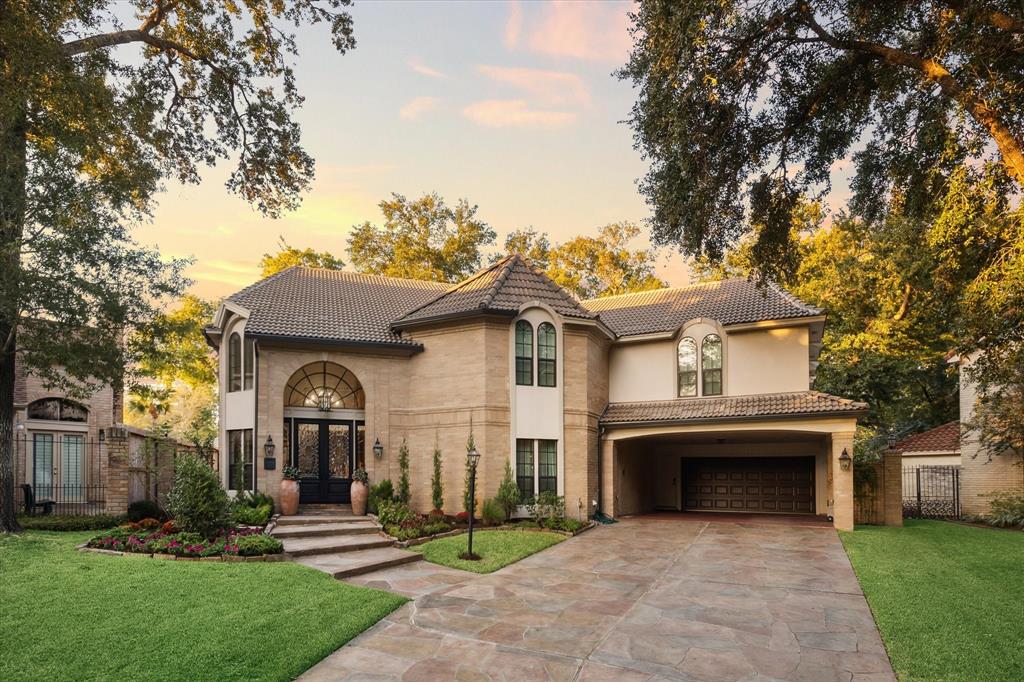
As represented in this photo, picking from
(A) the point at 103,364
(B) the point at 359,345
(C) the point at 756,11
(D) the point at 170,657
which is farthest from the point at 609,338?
(D) the point at 170,657

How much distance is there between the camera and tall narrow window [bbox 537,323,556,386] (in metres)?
17.4

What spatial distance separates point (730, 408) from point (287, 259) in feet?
80.3

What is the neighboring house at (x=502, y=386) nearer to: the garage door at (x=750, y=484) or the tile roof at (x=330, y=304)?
the tile roof at (x=330, y=304)

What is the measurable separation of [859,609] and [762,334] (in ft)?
34.0

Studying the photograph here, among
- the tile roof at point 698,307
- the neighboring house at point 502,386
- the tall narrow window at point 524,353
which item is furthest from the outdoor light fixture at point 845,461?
the tall narrow window at point 524,353

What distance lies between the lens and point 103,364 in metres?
13.6

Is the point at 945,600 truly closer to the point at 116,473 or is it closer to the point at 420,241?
the point at 116,473

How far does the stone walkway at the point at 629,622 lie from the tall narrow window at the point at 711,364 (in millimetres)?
6248

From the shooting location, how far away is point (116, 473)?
51.5 ft

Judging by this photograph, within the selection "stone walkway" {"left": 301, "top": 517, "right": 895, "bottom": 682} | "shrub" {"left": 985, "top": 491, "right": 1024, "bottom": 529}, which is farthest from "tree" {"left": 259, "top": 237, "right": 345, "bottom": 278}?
"shrub" {"left": 985, "top": 491, "right": 1024, "bottom": 529}

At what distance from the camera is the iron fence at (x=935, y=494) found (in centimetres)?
2062

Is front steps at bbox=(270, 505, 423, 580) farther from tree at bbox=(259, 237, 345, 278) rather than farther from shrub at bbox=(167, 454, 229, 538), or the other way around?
tree at bbox=(259, 237, 345, 278)

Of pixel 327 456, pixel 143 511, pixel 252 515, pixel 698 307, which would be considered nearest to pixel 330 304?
pixel 327 456

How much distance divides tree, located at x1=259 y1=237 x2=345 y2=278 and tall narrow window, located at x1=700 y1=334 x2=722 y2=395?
71.2 ft
